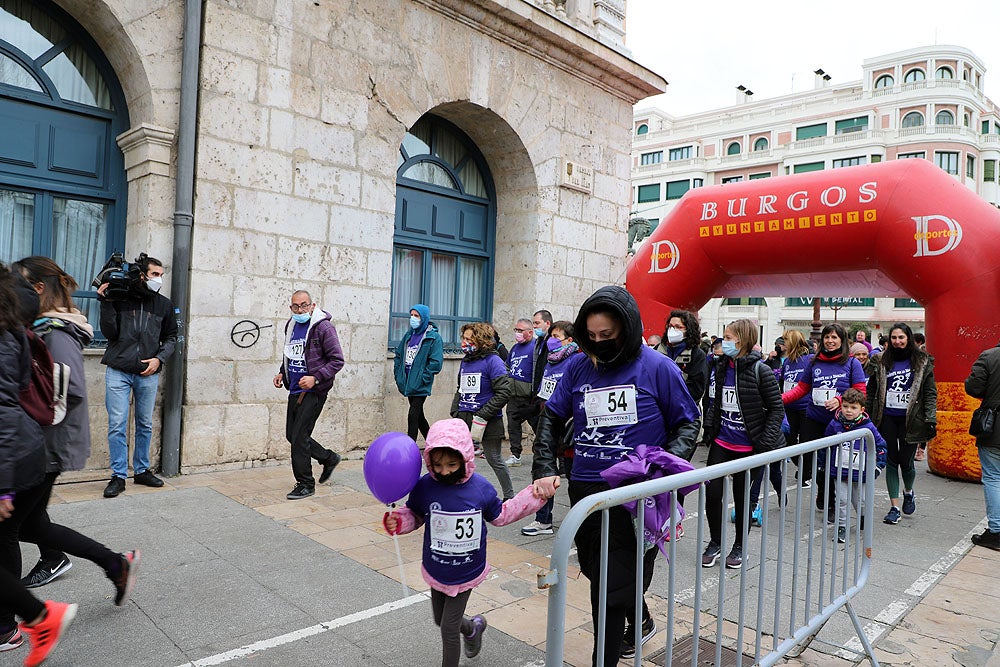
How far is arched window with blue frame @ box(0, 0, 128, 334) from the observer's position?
581 cm

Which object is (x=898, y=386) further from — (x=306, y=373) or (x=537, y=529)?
(x=306, y=373)

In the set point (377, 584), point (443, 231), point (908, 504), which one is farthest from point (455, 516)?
point (443, 231)

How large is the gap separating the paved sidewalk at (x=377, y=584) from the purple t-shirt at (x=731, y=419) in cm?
140

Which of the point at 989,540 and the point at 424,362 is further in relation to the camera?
the point at 424,362

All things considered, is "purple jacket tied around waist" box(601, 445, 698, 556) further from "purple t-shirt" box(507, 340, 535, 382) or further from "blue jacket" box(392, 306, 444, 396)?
"blue jacket" box(392, 306, 444, 396)

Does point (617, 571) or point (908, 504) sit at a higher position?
point (617, 571)

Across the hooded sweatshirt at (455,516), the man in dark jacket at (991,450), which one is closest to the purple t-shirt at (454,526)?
the hooded sweatshirt at (455,516)

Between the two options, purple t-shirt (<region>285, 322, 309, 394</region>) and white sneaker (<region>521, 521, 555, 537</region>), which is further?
purple t-shirt (<region>285, 322, 309, 394</region>)

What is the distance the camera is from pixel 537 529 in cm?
509

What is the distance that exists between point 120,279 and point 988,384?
6841mm

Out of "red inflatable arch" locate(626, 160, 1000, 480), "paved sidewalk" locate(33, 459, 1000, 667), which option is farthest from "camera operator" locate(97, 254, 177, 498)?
"red inflatable arch" locate(626, 160, 1000, 480)

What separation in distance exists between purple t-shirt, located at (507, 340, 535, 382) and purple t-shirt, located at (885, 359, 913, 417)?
11.1 feet

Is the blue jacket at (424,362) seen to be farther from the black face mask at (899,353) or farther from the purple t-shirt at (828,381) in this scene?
the black face mask at (899,353)

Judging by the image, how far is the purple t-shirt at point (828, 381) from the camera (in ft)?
20.1
